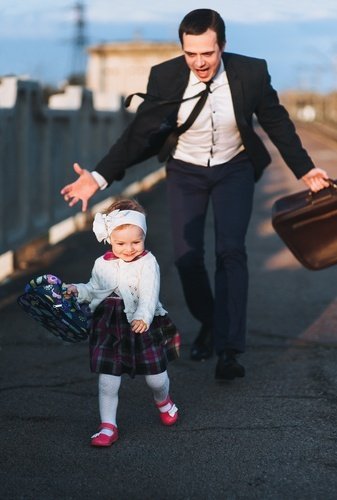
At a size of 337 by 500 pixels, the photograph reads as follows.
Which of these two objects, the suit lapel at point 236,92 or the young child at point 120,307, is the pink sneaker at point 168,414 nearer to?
the young child at point 120,307

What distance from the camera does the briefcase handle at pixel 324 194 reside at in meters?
5.71

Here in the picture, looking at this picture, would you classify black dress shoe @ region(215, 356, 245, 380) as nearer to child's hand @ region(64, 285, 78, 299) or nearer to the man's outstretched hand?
the man's outstretched hand

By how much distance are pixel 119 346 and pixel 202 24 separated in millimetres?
1670

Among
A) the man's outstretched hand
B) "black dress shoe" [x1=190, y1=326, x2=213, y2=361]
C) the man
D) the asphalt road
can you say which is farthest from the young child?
"black dress shoe" [x1=190, y1=326, x2=213, y2=361]

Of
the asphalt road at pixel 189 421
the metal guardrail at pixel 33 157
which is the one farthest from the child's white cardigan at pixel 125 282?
the metal guardrail at pixel 33 157

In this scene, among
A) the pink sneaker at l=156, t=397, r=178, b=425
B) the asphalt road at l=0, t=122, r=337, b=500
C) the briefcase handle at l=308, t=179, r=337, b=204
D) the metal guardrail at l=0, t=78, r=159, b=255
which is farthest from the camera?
the metal guardrail at l=0, t=78, r=159, b=255

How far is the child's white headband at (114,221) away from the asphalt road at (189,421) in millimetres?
873

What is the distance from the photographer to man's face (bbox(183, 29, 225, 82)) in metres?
5.43

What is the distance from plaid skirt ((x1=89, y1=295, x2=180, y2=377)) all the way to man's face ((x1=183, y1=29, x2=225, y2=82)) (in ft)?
4.48

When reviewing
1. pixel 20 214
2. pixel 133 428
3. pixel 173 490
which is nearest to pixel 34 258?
pixel 20 214

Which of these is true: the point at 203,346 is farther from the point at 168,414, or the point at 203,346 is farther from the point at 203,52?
the point at 203,52

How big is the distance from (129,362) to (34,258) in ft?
18.7

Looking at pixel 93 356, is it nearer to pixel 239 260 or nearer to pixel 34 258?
pixel 239 260

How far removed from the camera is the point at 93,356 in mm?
4688
